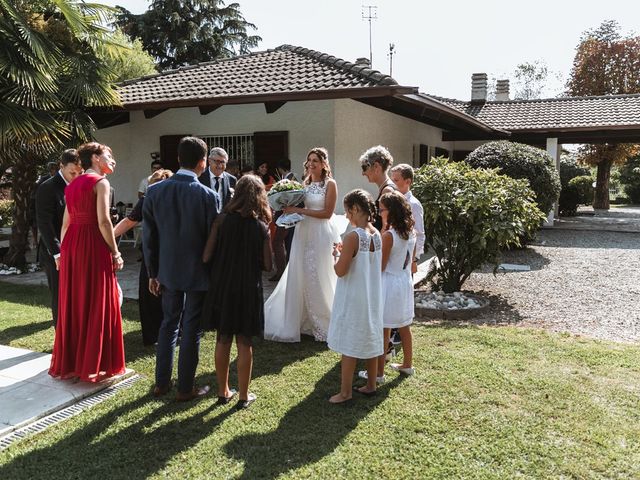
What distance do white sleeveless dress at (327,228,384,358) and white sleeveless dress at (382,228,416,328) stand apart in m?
0.34

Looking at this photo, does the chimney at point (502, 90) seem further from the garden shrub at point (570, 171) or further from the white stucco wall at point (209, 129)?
the white stucco wall at point (209, 129)

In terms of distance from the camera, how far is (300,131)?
32.5ft

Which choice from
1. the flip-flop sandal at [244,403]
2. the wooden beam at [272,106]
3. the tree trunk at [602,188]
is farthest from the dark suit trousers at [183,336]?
the tree trunk at [602,188]

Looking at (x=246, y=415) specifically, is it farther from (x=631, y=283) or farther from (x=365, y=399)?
(x=631, y=283)

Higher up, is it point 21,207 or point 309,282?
point 21,207

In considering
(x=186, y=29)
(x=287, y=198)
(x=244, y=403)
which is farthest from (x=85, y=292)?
(x=186, y=29)

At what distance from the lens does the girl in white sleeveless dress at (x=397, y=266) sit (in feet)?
13.1

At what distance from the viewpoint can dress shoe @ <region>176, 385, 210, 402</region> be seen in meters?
3.89

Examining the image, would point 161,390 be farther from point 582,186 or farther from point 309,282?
point 582,186

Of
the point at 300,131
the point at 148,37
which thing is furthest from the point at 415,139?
the point at 148,37

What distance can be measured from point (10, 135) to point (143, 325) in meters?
4.57

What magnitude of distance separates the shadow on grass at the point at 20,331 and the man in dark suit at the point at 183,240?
249cm

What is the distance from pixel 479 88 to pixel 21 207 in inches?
714

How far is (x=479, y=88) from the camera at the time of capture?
22.1 metres
